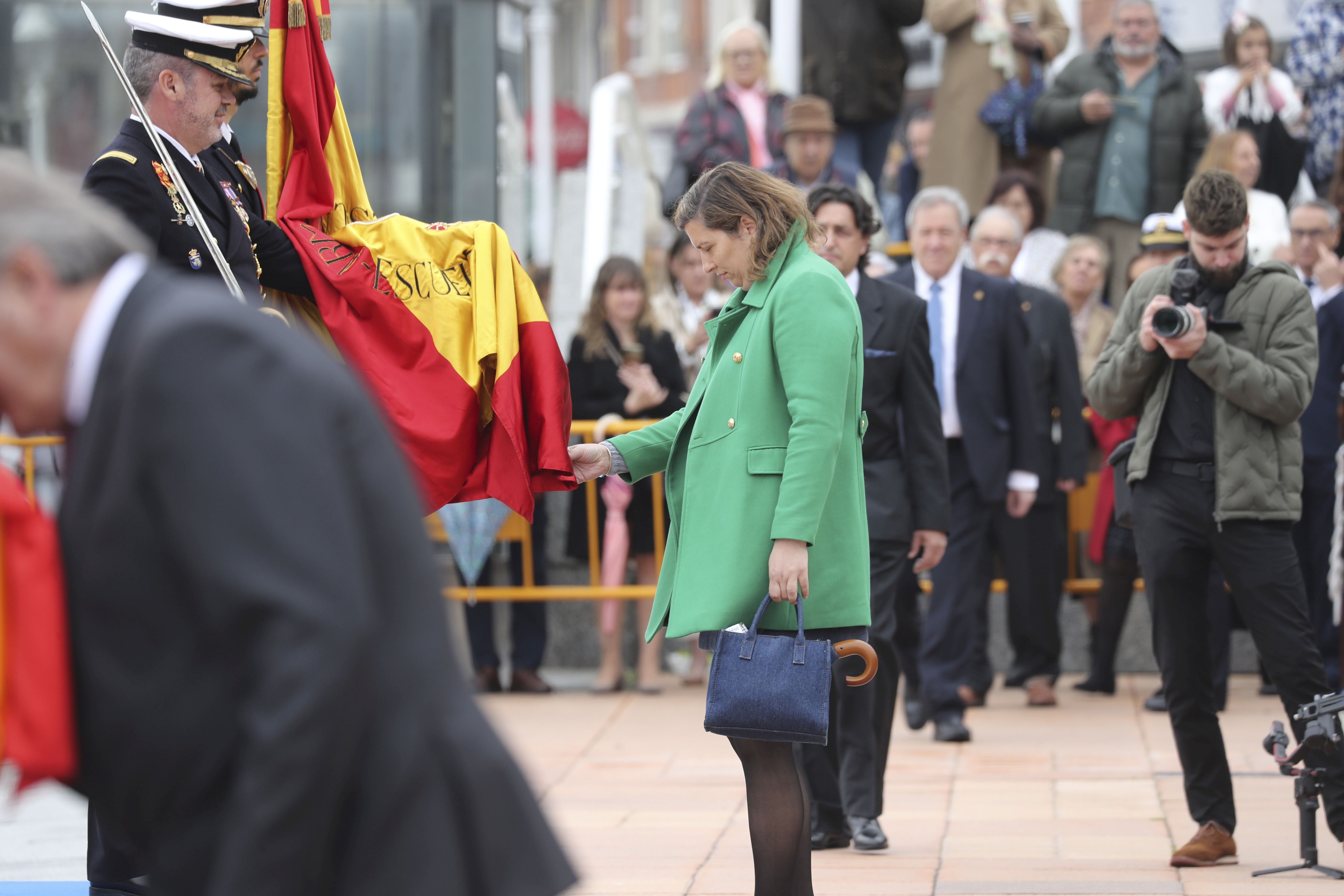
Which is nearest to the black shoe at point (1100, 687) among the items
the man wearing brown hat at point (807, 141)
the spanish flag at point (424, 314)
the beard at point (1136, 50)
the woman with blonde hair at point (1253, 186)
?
the woman with blonde hair at point (1253, 186)

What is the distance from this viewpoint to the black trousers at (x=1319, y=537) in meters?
8.59

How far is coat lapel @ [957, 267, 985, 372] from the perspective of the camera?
815 centimetres

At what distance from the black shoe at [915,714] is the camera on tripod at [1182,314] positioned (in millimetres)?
3010

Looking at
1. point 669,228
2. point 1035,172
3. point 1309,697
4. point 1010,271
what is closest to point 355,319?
point 1309,697

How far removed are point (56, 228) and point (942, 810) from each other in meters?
4.98

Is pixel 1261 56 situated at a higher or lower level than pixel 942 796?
higher

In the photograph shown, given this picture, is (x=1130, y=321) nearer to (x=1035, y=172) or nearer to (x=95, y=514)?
(x=95, y=514)

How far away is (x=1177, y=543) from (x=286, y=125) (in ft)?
9.75

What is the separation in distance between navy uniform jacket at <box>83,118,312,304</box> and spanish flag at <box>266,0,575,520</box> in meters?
0.26

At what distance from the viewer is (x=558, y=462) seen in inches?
181

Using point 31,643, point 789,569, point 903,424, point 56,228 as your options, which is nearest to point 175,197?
point 789,569

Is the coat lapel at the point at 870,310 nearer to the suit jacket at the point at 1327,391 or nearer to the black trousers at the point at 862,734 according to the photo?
the black trousers at the point at 862,734

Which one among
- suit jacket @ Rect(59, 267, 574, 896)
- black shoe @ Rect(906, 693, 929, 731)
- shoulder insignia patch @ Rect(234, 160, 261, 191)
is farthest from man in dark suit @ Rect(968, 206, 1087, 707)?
suit jacket @ Rect(59, 267, 574, 896)

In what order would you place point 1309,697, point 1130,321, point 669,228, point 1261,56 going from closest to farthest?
point 1309,697, point 1130,321, point 1261,56, point 669,228
